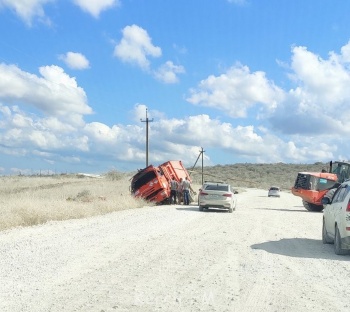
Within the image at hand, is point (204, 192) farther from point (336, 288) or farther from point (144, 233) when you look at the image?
point (336, 288)

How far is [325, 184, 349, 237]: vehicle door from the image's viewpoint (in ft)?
44.1

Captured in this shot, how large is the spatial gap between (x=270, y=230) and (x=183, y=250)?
6.59 m

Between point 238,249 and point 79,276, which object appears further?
point 238,249

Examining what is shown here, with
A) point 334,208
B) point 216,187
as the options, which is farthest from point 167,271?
point 216,187

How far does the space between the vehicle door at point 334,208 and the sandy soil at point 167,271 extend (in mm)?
581

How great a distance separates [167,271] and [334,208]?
617cm

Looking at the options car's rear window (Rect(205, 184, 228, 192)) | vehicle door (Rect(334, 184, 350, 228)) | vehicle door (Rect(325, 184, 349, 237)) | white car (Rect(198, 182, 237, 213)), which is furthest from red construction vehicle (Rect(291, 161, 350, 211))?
vehicle door (Rect(334, 184, 350, 228))

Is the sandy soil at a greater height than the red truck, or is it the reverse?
the red truck

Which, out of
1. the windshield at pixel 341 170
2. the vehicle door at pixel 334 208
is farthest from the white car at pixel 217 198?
the vehicle door at pixel 334 208

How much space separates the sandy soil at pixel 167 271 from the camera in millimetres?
7395

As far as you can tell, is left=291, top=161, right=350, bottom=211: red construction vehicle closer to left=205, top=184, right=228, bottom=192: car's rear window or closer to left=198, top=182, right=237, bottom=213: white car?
left=198, top=182, right=237, bottom=213: white car

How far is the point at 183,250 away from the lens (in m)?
12.5

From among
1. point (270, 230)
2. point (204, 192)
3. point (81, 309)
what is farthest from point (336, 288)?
point (204, 192)

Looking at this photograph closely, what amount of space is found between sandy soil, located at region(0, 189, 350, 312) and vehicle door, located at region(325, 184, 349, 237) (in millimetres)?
581
